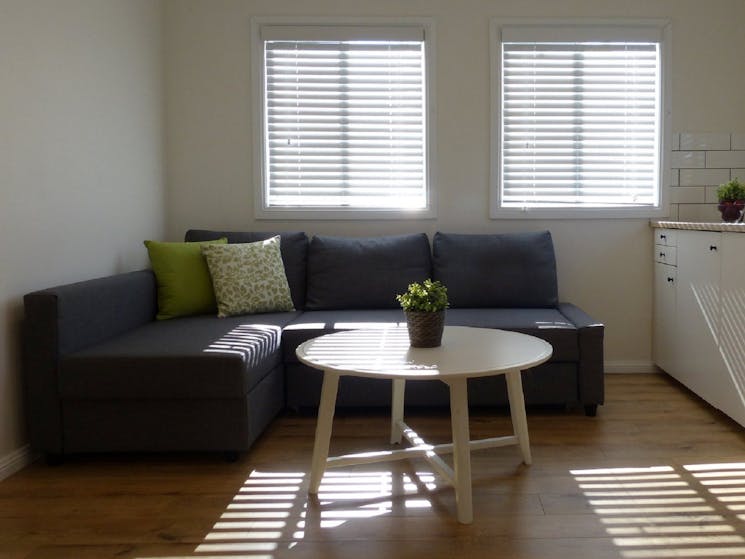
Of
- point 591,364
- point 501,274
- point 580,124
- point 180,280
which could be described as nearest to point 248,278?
point 180,280

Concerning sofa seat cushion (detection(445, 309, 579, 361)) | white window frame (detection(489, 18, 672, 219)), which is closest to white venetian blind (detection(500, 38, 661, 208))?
white window frame (detection(489, 18, 672, 219))

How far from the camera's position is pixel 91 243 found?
343 cm

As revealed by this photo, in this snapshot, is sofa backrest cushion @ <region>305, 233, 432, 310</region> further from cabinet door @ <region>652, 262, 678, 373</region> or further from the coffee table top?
cabinet door @ <region>652, 262, 678, 373</region>

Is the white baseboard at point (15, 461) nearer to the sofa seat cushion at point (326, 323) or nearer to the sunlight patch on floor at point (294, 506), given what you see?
the sunlight patch on floor at point (294, 506)

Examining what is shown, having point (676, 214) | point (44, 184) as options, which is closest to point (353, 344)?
point (44, 184)

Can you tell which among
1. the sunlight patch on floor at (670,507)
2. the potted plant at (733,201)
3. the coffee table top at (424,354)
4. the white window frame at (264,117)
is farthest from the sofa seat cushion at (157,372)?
the potted plant at (733,201)

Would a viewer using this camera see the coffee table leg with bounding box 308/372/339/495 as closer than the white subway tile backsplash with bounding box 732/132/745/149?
Answer: Yes

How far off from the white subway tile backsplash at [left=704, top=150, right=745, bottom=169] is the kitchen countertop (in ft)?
1.73

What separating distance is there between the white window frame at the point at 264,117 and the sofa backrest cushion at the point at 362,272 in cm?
31

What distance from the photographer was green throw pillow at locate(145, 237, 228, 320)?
3730mm

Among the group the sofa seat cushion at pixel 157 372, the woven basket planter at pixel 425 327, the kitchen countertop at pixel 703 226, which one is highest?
the kitchen countertop at pixel 703 226

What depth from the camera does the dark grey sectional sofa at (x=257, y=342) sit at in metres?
2.76

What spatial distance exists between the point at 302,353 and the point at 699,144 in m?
3.03

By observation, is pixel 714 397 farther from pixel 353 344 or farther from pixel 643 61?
pixel 643 61
